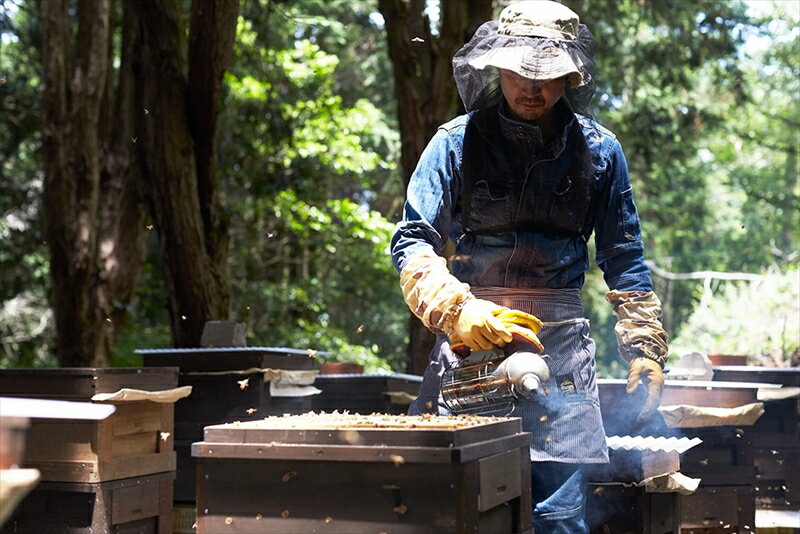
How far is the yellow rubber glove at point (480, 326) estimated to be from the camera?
2.73m

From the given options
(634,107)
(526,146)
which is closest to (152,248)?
(634,107)

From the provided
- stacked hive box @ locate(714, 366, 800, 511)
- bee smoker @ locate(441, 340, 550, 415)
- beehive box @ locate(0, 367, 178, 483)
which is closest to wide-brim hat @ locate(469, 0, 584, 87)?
bee smoker @ locate(441, 340, 550, 415)

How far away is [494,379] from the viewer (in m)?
2.85

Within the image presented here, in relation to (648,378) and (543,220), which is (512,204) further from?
(648,378)

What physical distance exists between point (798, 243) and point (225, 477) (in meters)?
26.9

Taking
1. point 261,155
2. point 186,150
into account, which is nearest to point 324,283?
point 261,155

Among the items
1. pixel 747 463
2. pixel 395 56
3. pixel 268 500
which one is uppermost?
pixel 395 56

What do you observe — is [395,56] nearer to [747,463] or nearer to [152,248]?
[747,463]

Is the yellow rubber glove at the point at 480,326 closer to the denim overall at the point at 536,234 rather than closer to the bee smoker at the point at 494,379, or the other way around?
the bee smoker at the point at 494,379

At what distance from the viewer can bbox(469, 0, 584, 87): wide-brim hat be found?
123 inches

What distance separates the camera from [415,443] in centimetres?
224

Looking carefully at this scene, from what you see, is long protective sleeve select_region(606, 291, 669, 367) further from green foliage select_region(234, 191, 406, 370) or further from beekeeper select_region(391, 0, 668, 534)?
green foliage select_region(234, 191, 406, 370)

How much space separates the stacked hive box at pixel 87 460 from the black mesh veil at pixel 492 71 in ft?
6.54

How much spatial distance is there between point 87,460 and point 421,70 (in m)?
4.65
